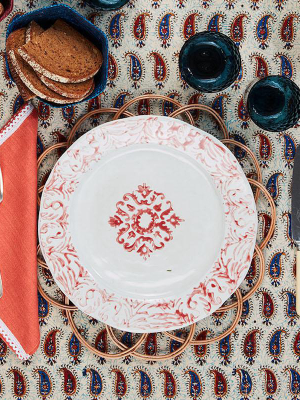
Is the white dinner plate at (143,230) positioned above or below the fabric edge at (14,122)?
below

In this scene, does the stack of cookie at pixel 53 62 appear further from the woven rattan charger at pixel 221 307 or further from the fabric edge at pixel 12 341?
the fabric edge at pixel 12 341

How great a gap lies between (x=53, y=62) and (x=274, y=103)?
0.41 metres

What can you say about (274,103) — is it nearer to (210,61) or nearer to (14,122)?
(210,61)

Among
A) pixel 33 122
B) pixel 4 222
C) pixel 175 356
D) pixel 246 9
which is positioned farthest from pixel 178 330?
pixel 246 9

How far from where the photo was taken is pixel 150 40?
84 cm

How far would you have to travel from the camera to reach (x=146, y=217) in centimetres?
84

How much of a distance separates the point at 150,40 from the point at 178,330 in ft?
2.00

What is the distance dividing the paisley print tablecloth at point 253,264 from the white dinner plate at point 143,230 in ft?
0.25

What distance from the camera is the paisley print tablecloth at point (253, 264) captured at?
0.83m

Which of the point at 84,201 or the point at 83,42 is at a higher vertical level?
the point at 83,42

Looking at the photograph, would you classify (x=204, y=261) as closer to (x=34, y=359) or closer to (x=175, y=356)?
(x=175, y=356)

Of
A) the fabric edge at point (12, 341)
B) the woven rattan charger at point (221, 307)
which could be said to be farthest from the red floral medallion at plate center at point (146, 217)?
the fabric edge at point (12, 341)

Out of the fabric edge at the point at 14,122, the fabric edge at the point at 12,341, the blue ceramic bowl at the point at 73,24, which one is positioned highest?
the blue ceramic bowl at the point at 73,24

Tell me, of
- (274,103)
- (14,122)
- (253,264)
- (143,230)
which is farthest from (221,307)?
(14,122)
